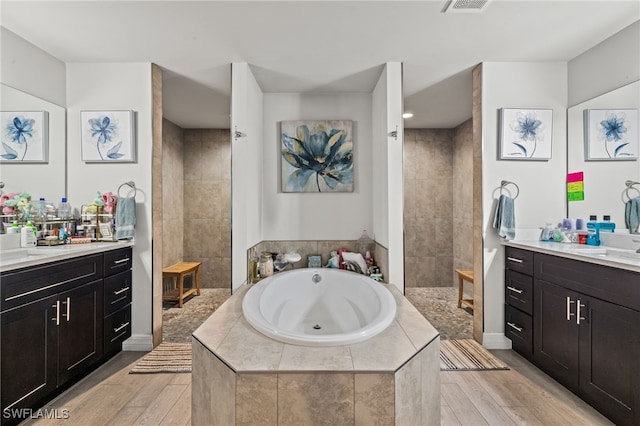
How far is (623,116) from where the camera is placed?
2256 millimetres

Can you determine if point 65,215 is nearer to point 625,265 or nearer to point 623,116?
point 625,265

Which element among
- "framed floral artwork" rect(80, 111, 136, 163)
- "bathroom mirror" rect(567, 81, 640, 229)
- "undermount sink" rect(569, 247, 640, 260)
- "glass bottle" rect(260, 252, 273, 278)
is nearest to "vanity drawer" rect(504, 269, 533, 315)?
"undermount sink" rect(569, 247, 640, 260)

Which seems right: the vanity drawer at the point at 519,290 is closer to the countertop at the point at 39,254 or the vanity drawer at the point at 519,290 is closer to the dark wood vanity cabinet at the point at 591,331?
the dark wood vanity cabinet at the point at 591,331

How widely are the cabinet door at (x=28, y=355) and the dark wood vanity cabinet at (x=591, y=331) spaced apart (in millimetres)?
3294

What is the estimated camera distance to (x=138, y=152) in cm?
271

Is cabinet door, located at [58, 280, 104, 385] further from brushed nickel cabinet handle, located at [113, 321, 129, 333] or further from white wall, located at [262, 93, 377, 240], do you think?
white wall, located at [262, 93, 377, 240]

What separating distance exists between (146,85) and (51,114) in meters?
0.78

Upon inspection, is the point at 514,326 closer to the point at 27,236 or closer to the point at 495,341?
the point at 495,341

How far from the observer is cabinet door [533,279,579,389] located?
2.02m

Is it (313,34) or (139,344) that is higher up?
(313,34)

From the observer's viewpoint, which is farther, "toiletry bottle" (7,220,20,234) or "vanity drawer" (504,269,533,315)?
"vanity drawer" (504,269,533,315)

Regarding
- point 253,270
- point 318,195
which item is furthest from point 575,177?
point 253,270

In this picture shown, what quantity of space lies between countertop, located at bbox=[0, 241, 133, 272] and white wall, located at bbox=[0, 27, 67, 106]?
121 centimetres

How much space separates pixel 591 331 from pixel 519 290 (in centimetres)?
67
